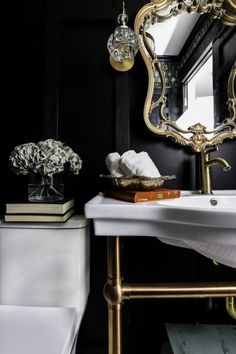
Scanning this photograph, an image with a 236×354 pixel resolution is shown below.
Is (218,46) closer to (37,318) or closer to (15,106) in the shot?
(15,106)

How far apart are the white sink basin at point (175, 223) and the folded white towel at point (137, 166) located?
0.62ft

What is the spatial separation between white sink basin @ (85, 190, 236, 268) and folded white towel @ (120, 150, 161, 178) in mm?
189

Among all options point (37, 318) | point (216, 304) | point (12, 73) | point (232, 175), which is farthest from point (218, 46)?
point (37, 318)

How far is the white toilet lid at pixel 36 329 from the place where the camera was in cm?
59

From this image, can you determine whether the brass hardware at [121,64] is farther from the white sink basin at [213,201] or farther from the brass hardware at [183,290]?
the brass hardware at [183,290]

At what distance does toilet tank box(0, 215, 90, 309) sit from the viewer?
819 millimetres

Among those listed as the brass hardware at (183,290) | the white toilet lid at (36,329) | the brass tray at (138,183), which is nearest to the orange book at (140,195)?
the brass tray at (138,183)

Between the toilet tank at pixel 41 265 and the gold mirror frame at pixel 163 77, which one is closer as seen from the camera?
the toilet tank at pixel 41 265

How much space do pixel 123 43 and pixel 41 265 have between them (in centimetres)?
88

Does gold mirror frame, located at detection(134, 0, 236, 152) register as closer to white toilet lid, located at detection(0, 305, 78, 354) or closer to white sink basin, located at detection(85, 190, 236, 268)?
white sink basin, located at detection(85, 190, 236, 268)

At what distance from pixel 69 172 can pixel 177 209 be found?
1.64 feet

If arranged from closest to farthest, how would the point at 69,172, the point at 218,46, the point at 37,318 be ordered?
the point at 37,318 < the point at 69,172 < the point at 218,46

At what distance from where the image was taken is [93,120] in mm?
1111

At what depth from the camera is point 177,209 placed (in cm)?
60
